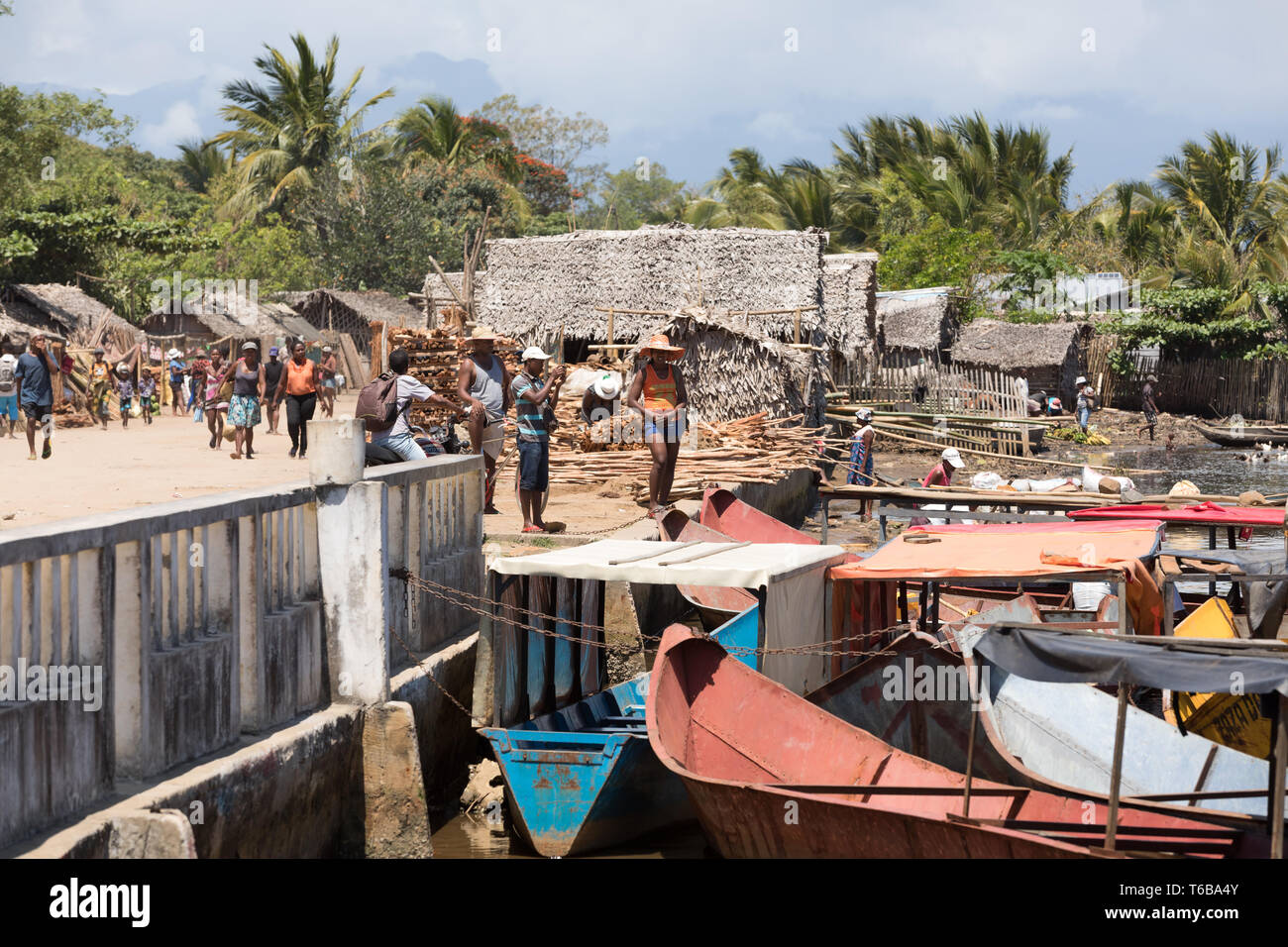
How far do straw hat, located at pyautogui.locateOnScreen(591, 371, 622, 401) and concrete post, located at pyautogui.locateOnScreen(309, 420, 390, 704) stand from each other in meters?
9.72

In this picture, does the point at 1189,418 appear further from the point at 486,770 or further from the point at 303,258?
the point at 486,770

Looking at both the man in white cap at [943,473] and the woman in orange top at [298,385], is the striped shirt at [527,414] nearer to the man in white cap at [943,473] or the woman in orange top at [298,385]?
the woman in orange top at [298,385]

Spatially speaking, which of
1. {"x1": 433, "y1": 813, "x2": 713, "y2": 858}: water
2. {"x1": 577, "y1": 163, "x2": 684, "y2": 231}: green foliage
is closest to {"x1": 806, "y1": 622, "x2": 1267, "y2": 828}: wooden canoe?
{"x1": 433, "y1": 813, "x2": 713, "y2": 858}: water

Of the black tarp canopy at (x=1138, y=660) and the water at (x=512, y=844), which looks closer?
the black tarp canopy at (x=1138, y=660)

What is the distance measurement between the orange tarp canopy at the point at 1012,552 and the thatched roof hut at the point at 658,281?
13.3m

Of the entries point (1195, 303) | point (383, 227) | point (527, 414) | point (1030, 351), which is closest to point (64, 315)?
point (383, 227)

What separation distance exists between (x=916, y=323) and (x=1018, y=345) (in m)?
3.11

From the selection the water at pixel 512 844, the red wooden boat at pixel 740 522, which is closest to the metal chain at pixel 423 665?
the water at pixel 512 844

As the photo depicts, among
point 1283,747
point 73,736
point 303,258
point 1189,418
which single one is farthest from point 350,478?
point 303,258

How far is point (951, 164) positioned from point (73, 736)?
4805 centimetres

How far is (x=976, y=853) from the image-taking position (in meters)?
6.23

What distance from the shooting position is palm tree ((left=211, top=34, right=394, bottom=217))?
49.2m

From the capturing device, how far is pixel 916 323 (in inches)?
1538

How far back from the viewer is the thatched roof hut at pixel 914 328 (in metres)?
38.7
